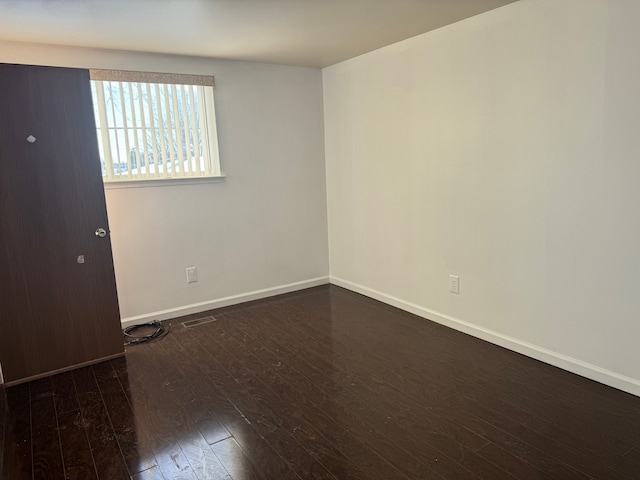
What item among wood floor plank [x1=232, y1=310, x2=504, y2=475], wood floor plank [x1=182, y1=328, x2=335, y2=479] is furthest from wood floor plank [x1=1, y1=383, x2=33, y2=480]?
wood floor plank [x1=232, y1=310, x2=504, y2=475]

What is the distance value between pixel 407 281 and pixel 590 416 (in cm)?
175

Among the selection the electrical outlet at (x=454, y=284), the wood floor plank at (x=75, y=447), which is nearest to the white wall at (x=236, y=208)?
the wood floor plank at (x=75, y=447)

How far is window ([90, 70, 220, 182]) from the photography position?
331 cm

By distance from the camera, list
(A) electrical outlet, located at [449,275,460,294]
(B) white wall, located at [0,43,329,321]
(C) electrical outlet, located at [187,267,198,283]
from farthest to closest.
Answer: (C) electrical outlet, located at [187,267,198,283] < (B) white wall, located at [0,43,329,321] < (A) electrical outlet, located at [449,275,460,294]

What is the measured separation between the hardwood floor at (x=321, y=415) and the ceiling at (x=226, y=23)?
7.05 ft

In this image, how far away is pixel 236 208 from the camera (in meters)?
4.01

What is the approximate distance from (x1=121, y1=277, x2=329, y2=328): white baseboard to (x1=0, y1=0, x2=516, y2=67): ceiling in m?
2.10

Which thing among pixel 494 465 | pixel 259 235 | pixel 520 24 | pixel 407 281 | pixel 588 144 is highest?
pixel 520 24

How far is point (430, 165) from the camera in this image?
11.0 ft

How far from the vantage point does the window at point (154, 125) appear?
130 inches

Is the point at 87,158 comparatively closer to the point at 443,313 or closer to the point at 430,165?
the point at 430,165

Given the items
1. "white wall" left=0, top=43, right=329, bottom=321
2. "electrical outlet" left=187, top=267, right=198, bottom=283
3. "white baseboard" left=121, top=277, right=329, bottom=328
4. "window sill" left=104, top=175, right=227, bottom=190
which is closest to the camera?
"window sill" left=104, top=175, right=227, bottom=190

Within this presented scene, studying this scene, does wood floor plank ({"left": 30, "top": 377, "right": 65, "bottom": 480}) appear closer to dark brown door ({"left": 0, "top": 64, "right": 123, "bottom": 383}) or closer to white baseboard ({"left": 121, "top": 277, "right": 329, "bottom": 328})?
dark brown door ({"left": 0, "top": 64, "right": 123, "bottom": 383})

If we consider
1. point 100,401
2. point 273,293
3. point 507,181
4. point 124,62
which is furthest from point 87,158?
point 507,181
